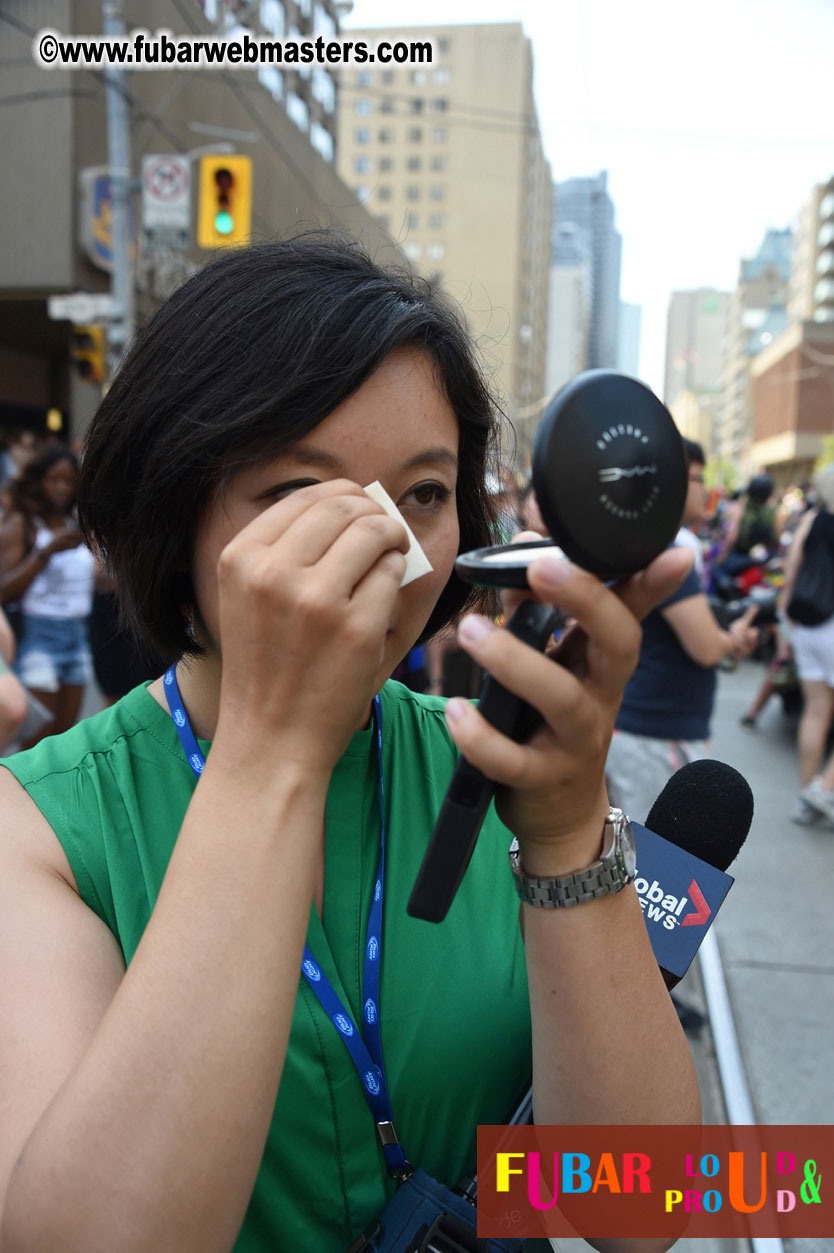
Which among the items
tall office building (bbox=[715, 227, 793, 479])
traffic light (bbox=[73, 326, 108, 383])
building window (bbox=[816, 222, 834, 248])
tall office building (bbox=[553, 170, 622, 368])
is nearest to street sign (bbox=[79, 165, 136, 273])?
traffic light (bbox=[73, 326, 108, 383])

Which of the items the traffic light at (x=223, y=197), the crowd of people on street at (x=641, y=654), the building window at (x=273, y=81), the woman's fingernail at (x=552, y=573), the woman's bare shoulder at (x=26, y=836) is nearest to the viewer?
the woman's fingernail at (x=552, y=573)

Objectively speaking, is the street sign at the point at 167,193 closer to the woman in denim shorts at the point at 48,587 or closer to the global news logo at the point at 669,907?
the woman in denim shorts at the point at 48,587

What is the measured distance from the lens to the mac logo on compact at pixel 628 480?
71cm

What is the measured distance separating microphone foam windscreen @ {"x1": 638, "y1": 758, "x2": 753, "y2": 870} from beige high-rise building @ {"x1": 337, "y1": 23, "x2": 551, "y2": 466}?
63.4 m

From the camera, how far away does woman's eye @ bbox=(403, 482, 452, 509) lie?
113cm

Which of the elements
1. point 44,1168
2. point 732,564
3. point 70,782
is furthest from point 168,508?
point 732,564

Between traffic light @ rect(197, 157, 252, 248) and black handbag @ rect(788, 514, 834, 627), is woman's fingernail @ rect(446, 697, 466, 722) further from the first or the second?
traffic light @ rect(197, 157, 252, 248)

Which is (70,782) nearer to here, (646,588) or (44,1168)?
(44,1168)

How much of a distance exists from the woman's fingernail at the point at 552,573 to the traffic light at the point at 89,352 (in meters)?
10.3

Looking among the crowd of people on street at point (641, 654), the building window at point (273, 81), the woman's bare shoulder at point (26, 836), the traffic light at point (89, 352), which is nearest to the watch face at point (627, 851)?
the woman's bare shoulder at point (26, 836)

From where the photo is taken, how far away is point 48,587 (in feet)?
16.4

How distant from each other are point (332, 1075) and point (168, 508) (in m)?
0.71

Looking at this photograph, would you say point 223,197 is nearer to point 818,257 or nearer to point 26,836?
point 26,836

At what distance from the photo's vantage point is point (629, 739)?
3.63 m
